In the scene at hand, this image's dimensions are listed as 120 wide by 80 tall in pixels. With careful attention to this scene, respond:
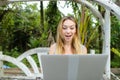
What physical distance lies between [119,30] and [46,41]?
1953 mm

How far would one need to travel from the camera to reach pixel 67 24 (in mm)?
2402

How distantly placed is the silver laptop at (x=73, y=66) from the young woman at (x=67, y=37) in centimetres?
38

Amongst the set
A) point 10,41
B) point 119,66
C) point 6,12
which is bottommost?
point 119,66

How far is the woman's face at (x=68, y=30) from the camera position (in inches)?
93.5

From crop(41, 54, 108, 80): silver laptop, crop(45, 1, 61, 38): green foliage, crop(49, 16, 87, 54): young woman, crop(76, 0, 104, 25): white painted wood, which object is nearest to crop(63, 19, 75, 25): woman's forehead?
crop(49, 16, 87, 54): young woman

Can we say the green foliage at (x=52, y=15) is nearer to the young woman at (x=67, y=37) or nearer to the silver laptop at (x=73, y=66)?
the young woman at (x=67, y=37)

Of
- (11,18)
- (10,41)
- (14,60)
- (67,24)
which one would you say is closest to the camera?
(67,24)

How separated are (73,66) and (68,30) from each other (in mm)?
403

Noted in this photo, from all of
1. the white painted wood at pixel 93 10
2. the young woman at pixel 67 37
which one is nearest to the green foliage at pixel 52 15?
the white painted wood at pixel 93 10

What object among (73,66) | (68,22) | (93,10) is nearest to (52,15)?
(93,10)

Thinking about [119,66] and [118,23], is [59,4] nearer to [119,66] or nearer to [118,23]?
[118,23]

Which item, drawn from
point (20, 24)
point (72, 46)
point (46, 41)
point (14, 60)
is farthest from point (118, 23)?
point (72, 46)

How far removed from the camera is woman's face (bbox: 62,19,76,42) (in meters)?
2.38

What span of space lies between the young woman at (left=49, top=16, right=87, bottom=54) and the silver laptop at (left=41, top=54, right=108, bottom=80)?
38cm
